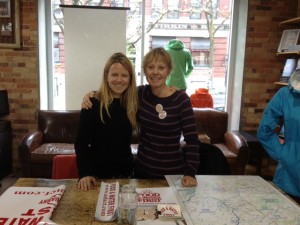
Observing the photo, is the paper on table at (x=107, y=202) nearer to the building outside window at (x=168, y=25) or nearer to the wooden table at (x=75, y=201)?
the wooden table at (x=75, y=201)

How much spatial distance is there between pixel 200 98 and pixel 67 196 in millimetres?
3168

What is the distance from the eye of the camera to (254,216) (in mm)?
1145

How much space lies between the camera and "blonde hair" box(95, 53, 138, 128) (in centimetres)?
→ 155

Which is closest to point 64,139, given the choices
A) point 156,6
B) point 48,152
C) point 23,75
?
point 48,152

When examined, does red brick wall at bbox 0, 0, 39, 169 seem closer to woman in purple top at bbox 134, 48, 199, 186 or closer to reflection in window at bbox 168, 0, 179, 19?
reflection in window at bbox 168, 0, 179, 19

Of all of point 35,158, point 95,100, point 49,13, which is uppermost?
point 49,13

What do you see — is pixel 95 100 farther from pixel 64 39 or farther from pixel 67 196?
pixel 64 39

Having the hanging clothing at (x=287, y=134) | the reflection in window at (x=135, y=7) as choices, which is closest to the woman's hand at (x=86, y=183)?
the hanging clothing at (x=287, y=134)

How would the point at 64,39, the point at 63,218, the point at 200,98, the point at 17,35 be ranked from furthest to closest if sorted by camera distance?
the point at 200,98 → the point at 64,39 → the point at 17,35 → the point at 63,218

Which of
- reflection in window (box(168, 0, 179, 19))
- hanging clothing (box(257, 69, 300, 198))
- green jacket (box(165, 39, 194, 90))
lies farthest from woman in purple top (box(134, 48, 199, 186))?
reflection in window (box(168, 0, 179, 19))

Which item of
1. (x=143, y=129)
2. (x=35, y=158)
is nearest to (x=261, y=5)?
(x=143, y=129)

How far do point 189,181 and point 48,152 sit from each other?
7.42 feet

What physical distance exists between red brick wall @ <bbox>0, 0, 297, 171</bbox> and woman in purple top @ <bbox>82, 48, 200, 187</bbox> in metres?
2.60

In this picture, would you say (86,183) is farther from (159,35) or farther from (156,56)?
Result: (159,35)
